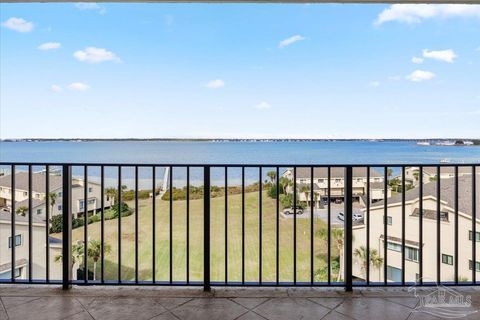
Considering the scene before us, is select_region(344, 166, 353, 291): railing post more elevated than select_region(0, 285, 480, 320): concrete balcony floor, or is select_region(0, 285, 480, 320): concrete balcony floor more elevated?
select_region(344, 166, 353, 291): railing post

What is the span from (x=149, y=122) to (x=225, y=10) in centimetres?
1256

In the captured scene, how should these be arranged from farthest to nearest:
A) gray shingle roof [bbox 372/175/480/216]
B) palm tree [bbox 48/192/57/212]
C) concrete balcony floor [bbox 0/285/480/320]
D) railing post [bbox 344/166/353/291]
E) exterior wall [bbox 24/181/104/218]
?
gray shingle roof [bbox 372/175/480/216] → palm tree [bbox 48/192/57/212] → exterior wall [bbox 24/181/104/218] → railing post [bbox 344/166/353/291] → concrete balcony floor [bbox 0/285/480/320]

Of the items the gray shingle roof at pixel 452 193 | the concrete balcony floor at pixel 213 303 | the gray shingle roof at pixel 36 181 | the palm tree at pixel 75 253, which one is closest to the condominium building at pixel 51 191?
the gray shingle roof at pixel 36 181

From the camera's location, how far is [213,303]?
2.06m

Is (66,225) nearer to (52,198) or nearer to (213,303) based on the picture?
(52,198)

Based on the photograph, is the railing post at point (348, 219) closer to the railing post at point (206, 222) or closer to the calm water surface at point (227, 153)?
the railing post at point (206, 222)

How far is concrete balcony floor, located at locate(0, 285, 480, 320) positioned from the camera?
1894 millimetres

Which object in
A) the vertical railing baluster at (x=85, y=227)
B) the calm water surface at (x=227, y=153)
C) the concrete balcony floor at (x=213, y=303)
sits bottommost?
the concrete balcony floor at (x=213, y=303)

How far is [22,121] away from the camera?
23.9 m

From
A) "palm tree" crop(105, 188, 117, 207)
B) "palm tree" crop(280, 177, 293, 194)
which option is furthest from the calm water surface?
"palm tree" crop(105, 188, 117, 207)

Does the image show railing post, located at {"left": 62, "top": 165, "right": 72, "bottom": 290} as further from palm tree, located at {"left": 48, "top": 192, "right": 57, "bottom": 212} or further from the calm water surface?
the calm water surface

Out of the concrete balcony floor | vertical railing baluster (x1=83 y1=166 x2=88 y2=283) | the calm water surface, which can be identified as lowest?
the concrete balcony floor

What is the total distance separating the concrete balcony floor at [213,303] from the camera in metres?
1.89

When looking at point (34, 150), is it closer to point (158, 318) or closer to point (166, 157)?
point (166, 157)
